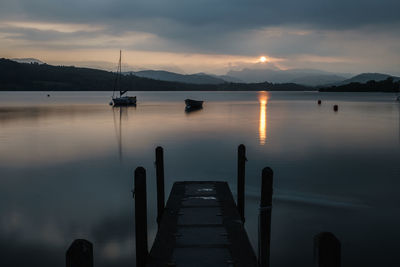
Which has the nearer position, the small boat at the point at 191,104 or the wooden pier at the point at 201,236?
Answer: the wooden pier at the point at 201,236

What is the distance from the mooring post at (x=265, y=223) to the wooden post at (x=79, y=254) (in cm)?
459

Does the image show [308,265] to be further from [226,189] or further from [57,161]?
[57,161]

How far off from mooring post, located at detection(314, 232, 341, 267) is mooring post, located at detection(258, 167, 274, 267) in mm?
3295

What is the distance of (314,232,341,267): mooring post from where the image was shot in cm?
484

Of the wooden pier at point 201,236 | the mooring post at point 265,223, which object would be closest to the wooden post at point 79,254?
the wooden pier at point 201,236

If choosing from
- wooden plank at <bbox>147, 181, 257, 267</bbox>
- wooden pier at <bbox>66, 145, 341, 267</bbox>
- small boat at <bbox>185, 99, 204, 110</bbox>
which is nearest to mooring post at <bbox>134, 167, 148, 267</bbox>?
wooden pier at <bbox>66, 145, 341, 267</bbox>

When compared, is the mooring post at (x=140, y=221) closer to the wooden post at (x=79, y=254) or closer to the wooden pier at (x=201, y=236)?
the wooden pier at (x=201, y=236)

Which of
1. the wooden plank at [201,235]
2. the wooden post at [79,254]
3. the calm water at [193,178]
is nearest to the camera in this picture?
the wooden post at [79,254]

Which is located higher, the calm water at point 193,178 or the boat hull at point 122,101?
the boat hull at point 122,101

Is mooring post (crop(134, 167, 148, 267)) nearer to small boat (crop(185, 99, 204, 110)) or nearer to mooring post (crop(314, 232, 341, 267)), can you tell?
mooring post (crop(314, 232, 341, 267))

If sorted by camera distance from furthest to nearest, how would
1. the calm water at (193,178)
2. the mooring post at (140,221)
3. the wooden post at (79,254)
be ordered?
the calm water at (193,178), the mooring post at (140,221), the wooden post at (79,254)

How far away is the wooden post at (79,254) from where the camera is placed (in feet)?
14.8

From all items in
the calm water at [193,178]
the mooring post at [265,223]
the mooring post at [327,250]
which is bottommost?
the calm water at [193,178]

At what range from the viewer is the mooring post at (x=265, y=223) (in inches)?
318
